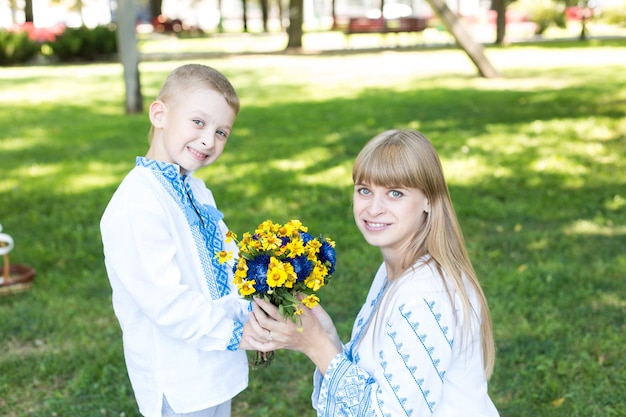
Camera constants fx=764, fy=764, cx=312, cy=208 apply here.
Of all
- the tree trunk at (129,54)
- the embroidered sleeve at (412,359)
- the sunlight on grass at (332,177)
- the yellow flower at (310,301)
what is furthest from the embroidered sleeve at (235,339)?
the tree trunk at (129,54)

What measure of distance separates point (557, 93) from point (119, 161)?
26.1 ft

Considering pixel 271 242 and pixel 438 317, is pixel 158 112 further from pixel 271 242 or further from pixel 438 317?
pixel 438 317

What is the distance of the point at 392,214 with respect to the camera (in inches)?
90.9

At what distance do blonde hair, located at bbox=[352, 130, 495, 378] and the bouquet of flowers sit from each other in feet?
0.93

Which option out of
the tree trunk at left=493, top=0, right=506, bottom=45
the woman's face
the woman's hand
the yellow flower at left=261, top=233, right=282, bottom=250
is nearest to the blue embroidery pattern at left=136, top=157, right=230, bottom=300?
the woman's hand

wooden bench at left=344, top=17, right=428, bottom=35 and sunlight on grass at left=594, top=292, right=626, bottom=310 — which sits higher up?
wooden bench at left=344, top=17, right=428, bottom=35

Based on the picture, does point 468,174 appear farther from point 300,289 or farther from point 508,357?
point 300,289

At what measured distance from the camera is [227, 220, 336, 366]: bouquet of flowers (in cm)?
218

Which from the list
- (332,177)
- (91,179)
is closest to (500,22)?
(332,177)

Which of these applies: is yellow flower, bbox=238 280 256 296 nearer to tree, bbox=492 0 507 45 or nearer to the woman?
the woman

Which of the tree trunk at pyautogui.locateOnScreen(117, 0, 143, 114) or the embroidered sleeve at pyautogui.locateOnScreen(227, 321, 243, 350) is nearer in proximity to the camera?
the embroidered sleeve at pyautogui.locateOnScreen(227, 321, 243, 350)

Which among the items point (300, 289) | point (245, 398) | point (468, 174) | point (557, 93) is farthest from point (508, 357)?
point (557, 93)

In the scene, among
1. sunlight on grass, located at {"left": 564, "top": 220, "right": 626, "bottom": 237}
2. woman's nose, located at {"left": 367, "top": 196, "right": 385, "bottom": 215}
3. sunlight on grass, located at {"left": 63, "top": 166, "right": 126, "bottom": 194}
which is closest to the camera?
woman's nose, located at {"left": 367, "top": 196, "right": 385, "bottom": 215}

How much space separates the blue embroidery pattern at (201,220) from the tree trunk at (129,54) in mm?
10516
